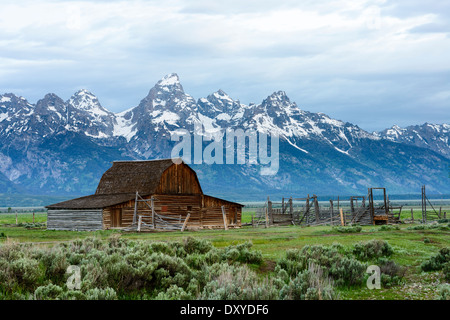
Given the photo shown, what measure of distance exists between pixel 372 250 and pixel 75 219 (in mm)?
31972

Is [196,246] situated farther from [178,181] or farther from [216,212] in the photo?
[216,212]

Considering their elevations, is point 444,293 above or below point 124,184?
below

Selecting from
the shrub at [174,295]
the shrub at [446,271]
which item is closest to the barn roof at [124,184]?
the shrub at [174,295]

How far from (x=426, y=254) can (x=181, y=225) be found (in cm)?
2791

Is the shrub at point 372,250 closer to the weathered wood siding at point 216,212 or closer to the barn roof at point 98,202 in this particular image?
the barn roof at point 98,202

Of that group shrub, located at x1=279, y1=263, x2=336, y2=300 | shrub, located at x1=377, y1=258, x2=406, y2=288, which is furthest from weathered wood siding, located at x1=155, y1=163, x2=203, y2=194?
shrub, located at x1=279, y1=263, x2=336, y2=300

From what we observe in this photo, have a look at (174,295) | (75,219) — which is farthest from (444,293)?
(75,219)

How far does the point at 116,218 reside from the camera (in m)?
45.0

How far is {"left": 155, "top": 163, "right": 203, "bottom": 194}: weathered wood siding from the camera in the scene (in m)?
47.7

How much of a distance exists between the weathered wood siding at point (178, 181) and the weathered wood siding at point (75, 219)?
5805mm

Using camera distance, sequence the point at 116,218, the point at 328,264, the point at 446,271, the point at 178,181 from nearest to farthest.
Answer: the point at 446,271, the point at 328,264, the point at 116,218, the point at 178,181
